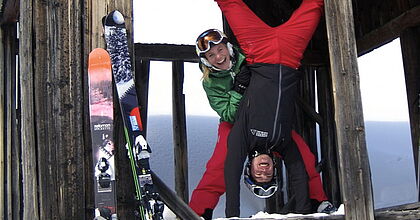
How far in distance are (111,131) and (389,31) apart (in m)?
4.31

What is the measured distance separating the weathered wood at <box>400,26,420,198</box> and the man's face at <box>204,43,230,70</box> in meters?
2.74

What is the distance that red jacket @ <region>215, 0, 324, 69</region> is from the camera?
14.9ft

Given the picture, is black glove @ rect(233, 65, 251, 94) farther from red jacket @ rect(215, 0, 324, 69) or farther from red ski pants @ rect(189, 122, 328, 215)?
red ski pants @ rect(189, 122, 328, 215)

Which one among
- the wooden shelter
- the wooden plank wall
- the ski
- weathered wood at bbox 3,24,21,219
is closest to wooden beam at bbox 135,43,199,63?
weathered wood at bbox 3,24,21,219

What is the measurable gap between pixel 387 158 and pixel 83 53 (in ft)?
27.8

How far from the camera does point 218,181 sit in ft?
14.4

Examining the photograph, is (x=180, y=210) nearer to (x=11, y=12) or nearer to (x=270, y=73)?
(x=270, y=73)

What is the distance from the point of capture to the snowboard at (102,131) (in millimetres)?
3207

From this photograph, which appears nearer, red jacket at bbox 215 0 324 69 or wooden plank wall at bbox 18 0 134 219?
wooden plank wall at bbox 18 0 134 219

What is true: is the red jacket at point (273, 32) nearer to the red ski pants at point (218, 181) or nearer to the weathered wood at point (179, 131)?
the red ski pants at point (218, 181)

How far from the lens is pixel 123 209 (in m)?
3.41

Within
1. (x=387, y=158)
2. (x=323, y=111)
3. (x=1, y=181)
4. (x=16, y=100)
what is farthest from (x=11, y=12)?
(x=387, y=158)

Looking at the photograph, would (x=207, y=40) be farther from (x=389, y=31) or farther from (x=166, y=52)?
(x=389, y=31)

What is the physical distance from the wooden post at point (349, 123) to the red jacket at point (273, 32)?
73 centimetres
